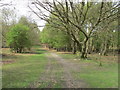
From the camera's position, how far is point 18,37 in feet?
119

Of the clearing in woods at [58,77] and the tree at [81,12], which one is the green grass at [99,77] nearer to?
the clearing in woods at [58,77]

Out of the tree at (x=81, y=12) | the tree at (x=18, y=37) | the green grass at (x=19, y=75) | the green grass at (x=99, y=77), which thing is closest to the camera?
the green grass at (x=99, y=77)

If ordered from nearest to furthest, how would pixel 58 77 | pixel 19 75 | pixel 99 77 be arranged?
pixel 99 77, pixel 58 77, pixel 19 75

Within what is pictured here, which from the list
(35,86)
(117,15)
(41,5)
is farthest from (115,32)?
(35,86)

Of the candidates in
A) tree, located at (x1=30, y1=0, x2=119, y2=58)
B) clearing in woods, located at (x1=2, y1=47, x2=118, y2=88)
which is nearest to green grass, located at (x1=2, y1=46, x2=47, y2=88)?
clearing in woods, located at (x1=2, y1=47, x2=118, y2=88)

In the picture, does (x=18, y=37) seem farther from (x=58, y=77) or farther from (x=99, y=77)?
(x=99, y=77)

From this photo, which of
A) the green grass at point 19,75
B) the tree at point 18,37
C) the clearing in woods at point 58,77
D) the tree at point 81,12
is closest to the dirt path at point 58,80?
the clearing in woods at point 58,77

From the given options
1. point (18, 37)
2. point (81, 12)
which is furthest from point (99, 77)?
point (18, 37)

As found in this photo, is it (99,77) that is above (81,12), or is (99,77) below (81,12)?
below

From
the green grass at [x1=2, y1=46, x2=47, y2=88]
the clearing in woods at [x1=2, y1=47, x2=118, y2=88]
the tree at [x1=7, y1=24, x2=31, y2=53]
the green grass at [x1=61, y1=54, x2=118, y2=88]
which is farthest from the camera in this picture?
the tree at [x1=7, y1=24, x2=31, y2=53]

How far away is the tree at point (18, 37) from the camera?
118 ft

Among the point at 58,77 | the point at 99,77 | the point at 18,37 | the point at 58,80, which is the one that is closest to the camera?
the point at 58,80

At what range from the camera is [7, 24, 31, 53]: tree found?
118 ft

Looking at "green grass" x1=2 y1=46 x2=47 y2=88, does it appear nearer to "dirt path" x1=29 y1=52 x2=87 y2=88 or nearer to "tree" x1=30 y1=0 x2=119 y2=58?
"dirt path" x1=29 y1=52 x2=87 y2=88
